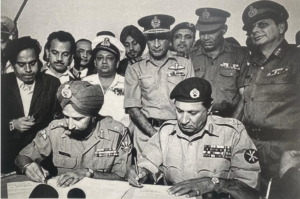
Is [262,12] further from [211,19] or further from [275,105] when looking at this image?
[275,105]

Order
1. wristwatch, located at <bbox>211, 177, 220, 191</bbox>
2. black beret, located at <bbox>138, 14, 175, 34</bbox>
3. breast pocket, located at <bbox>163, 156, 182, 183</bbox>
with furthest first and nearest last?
black beret, located at <bbox>138, 14, 175, 34</bbox>, breast pocket, located at <bbox>163, 156, 182, 183</bbox>, wristwatch, located at <bbox>211, 177, 220, 191</bbox>

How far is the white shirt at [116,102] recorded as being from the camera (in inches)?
128

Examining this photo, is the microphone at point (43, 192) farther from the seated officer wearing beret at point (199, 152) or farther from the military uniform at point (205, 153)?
the military uniform at point (205, 153)

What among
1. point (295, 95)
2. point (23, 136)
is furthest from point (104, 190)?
point (295, 95)

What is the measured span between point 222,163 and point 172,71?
87 centimetres

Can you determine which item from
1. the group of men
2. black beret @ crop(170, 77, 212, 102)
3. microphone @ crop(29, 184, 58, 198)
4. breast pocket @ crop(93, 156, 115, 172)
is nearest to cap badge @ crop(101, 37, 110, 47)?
the group of men

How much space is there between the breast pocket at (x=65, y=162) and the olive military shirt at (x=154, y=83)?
65 cm

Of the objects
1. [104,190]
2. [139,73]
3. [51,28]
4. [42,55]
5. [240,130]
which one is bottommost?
[104,190]

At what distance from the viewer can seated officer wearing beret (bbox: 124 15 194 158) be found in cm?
320

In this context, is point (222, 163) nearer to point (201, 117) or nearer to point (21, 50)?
point (201, 117)

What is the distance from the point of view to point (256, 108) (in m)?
3.14

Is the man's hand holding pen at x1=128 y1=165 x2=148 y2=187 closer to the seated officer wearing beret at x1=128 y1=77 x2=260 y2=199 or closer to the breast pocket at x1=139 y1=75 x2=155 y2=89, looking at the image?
the seated officer wearing beret at x1=128 y1=77 x2=260 y2=199

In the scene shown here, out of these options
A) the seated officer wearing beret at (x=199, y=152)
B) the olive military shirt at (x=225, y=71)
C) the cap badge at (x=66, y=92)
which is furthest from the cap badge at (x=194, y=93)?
the cap badge at (x=66, y=92)

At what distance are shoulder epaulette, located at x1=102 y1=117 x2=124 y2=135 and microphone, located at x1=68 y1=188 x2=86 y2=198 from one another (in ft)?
1.91
